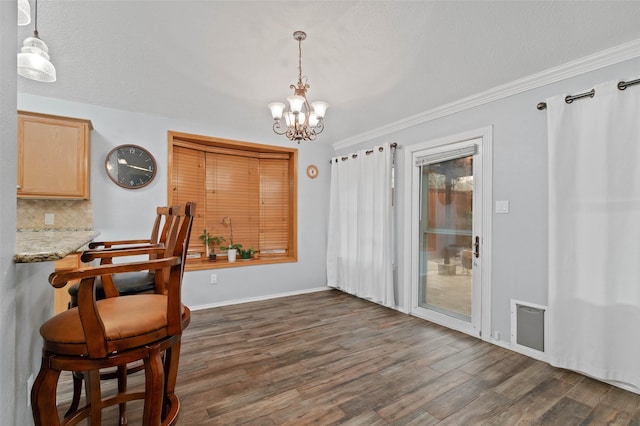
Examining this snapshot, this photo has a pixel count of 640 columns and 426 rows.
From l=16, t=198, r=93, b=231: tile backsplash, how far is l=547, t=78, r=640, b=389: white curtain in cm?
467

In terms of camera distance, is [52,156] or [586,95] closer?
[586,95]

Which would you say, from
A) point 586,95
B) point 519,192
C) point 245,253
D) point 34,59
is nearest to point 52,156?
point 34,59

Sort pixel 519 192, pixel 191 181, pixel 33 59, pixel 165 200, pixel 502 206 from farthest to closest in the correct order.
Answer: pixel 191 181 → pixel 165 200 → pixel 502 206 → pixel 519 192 → pixel 33 59

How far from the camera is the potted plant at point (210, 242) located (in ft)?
14.0

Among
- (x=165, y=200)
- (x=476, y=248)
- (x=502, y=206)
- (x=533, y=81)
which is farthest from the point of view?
(x=165, y=200)

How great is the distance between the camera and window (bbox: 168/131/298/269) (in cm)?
417

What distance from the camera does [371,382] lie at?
7.33 feet

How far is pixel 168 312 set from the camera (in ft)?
4.32

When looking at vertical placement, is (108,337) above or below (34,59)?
below

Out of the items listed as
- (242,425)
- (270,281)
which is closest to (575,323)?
(242,425)

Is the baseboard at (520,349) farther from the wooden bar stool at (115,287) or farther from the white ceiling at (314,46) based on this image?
the wooden bar stool at (115,287)

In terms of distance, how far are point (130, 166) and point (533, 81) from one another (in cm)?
435

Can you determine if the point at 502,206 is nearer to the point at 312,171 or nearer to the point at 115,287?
the point at 312,171

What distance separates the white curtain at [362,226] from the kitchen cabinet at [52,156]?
130 inches
